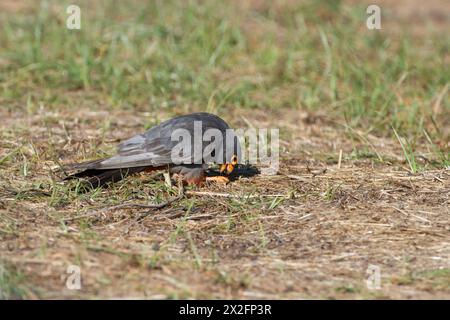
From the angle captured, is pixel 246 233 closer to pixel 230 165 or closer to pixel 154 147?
pixel 230 165

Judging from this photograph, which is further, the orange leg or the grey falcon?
the orange leg

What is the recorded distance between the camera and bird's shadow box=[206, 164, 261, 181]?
6031 millimetres

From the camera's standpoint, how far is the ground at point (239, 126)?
4332 mm

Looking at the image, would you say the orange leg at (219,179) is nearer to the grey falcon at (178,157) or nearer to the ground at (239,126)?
the grey falcon at (178,157)

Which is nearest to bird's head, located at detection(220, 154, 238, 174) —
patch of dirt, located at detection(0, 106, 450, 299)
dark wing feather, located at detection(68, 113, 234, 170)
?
patch of dirt, located at detection(0, 106, 450, 299)

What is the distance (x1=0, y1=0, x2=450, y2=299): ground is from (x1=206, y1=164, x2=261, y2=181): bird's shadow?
0.09m

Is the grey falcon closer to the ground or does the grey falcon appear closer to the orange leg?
the orange leg

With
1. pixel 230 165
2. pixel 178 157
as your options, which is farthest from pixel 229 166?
pixel 178 157

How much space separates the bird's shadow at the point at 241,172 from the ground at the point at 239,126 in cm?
9

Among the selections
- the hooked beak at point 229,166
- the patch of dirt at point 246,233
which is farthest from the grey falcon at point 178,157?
the patch of dirt at point 246,233

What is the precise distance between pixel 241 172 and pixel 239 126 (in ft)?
4.00

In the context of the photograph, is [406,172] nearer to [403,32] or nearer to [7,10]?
[403,32]

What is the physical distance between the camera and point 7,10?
9.87 metres
